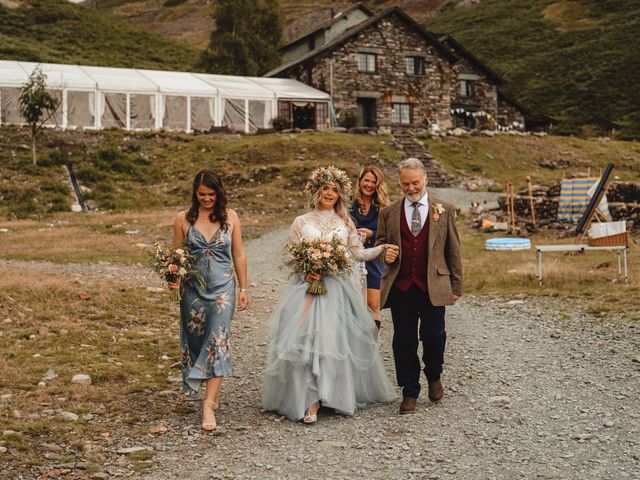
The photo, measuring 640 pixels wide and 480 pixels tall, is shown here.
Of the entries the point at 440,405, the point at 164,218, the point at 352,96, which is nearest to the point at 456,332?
the point at 440,405

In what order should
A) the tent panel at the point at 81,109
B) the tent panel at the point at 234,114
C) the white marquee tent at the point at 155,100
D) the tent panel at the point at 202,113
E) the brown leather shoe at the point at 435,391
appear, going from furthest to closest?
the tent panel at the point at 234,114 < the tent panel at the point at 202,113 < the tent panel at the point at 81,109 < the white marquee tent at the point at 155,100 < the brown leather shoe at the point at 435,391

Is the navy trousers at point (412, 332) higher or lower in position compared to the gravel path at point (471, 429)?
higher

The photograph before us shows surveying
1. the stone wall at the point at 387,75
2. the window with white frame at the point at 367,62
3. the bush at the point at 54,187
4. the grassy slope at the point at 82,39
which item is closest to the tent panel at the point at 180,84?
the stone wall at the point at 387,75

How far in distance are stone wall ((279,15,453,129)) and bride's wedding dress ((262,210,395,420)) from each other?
39277mm

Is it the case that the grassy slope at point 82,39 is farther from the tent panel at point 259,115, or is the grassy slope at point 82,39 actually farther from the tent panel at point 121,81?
the tent panel at point 259,115

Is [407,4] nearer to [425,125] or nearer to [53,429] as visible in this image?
[425,125]

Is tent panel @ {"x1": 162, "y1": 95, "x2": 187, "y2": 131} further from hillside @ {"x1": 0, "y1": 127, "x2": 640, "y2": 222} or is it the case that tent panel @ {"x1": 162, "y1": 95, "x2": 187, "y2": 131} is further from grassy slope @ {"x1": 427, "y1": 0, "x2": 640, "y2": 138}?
grassy slope @ {"x1": 427, "y1": 0, "x2": 640, "y2": 138}

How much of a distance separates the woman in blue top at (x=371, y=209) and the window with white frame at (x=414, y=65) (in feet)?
132

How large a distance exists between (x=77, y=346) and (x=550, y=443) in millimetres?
5809

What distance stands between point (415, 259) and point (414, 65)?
141 feet

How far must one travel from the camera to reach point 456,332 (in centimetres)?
1046

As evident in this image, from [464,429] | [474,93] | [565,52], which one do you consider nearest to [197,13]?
[565,52]

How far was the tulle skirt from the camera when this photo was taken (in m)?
6.57

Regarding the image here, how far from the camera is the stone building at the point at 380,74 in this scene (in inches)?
1790
